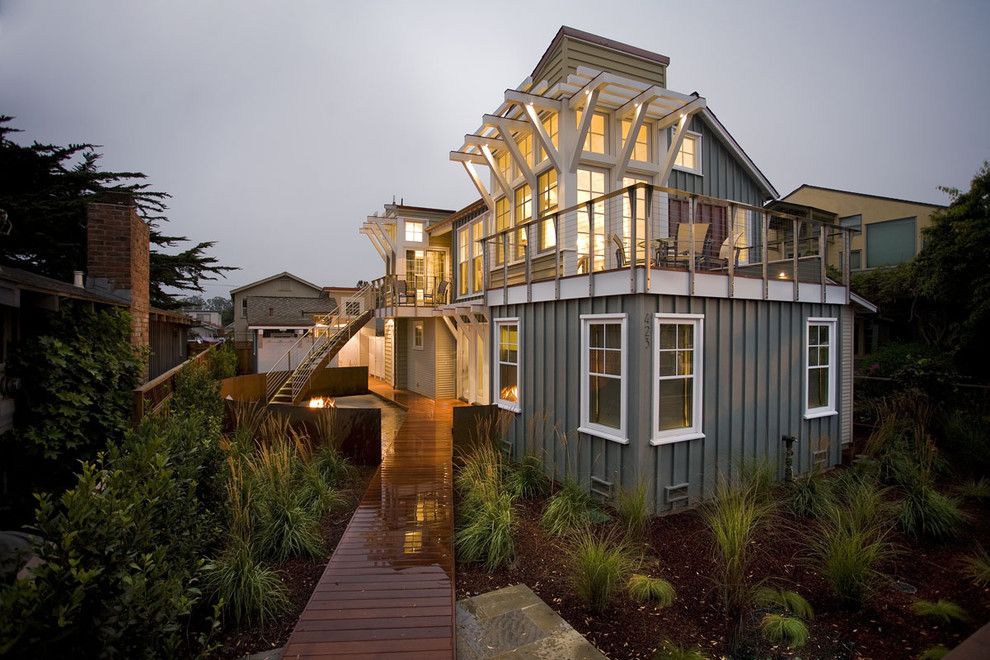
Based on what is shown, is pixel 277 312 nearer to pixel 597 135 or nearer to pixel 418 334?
pixel 418 334

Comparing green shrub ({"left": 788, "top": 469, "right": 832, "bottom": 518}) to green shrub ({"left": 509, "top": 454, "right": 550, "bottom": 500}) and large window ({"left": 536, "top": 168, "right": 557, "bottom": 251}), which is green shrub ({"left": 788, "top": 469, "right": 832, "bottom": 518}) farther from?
large window ({"left": 536, "top": 168, "right": 557, "bottom": 251})

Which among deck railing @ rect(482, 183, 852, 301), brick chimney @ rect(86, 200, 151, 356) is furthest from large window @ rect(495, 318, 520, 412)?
brick chimney @ rect(86, 200, 151, 356)

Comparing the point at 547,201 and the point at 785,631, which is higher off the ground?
the point at 547,201

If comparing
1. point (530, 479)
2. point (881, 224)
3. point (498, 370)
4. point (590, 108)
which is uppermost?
point (881, 224)

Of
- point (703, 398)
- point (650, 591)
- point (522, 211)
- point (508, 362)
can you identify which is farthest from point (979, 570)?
point (522, 211)

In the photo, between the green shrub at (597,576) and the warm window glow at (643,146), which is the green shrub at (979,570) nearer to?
the green shrub at (597,576)

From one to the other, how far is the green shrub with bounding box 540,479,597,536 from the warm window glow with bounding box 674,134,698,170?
821cm

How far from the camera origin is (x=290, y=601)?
4.41 metres

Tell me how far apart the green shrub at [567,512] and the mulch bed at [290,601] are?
2.64m

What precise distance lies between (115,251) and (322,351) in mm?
8311

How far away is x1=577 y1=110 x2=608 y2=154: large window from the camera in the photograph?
10.0 m

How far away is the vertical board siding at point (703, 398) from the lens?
629 cm

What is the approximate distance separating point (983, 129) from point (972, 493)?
140 metres

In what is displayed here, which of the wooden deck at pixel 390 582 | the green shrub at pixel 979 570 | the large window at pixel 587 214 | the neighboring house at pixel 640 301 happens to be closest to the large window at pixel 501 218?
the neighboring house at pixel 640 301
